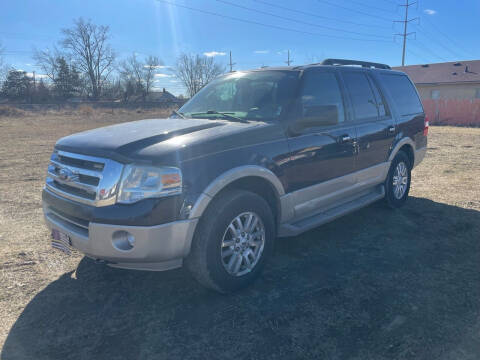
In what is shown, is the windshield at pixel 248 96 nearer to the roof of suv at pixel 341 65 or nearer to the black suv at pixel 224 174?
the black suv at pixel 224 174

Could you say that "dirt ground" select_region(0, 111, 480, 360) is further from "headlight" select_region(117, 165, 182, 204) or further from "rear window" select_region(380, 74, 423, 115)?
"rear window" select_region(380, 74, 423, 115)

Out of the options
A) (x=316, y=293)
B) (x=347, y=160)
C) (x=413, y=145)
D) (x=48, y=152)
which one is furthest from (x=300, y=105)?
(x=48, y=152)

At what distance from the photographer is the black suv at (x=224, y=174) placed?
2.71 meters

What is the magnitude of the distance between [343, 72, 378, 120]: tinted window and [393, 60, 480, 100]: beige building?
32233 millimetres

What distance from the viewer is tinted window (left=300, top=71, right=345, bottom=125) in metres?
3.62

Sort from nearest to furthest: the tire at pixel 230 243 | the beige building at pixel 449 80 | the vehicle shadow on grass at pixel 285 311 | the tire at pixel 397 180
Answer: the vehicle shadow on grass at pixel 285 311 < the tire at pixel 230 243 < the tire at pixel 397 180 < the beige building at pixel 449 80

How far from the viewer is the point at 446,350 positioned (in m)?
2.51

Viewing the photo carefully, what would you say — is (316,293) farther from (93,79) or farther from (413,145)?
(93,79)

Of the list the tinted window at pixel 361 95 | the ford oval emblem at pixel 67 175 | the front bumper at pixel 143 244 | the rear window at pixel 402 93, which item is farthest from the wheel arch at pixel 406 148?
the ford oval emblem at pixel 67 175

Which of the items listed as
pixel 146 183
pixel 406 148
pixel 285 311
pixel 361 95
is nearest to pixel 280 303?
pixel 285 311

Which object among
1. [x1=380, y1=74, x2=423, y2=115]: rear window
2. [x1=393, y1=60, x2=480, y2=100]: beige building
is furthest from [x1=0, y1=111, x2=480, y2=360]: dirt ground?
[x1=393, y1=60, x2=480, y2=100]: beige building

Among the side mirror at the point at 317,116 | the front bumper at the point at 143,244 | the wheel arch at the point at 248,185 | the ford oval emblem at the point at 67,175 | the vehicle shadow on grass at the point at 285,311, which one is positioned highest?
the side mirror at the point at 317,116

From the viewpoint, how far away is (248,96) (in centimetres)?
402

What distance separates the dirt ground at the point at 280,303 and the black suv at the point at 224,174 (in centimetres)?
37
